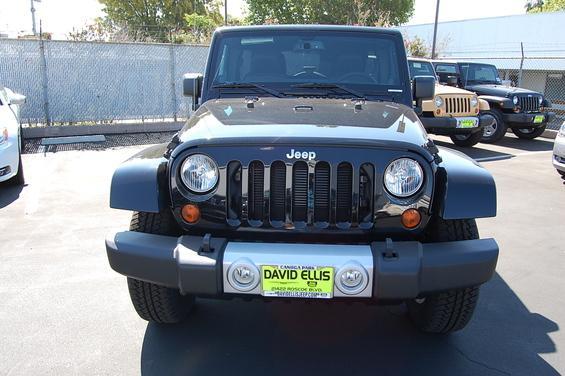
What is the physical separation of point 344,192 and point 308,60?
164 centimetres

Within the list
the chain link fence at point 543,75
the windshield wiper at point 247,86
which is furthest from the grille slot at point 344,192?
the chain link fence at point 543,75

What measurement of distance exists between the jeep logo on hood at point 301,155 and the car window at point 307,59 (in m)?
1.39

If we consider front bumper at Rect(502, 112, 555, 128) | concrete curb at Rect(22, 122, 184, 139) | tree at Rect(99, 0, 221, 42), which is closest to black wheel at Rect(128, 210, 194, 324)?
concrete curb at Rect(22, 122, 184, 139)

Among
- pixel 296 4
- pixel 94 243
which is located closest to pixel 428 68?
pixel 94 243

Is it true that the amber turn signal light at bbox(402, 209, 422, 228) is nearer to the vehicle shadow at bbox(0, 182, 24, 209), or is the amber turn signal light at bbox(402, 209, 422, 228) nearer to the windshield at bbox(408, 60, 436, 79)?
the vehicle shadow at bbox(0, 182, 24, 209)

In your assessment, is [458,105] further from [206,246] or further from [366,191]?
[206,246]

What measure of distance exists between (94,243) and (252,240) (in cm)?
259

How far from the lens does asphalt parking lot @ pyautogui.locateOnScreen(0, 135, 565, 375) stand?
9.14 ft

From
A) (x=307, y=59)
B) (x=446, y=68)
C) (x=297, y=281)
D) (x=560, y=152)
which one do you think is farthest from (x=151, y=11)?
(x=297, y=281)

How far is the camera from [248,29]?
3.96 meters

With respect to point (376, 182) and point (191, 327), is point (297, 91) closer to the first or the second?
point (376, 182)

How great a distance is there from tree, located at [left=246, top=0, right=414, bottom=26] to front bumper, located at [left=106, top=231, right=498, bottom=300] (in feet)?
88.2

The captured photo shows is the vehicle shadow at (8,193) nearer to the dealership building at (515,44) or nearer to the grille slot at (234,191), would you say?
the grille slot at (234,191)

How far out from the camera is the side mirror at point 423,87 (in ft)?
13.1
